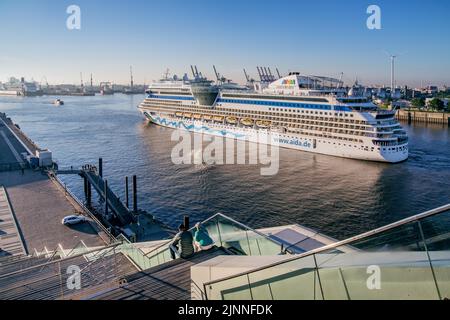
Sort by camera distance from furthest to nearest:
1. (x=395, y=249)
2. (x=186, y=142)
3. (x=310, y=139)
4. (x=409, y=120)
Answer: (x=409, y=120) < (x=186, y=142) < (x=310, y=139) < (x=395, y=249)

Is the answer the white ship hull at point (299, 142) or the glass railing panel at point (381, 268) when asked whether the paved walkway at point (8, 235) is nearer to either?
the glass railing panel at point (381, 268)

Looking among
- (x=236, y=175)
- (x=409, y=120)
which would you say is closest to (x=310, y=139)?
(x=236, y=175)

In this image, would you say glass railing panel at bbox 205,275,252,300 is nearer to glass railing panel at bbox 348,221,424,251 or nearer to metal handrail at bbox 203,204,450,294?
metal handrail at bbox 203,204,450,294

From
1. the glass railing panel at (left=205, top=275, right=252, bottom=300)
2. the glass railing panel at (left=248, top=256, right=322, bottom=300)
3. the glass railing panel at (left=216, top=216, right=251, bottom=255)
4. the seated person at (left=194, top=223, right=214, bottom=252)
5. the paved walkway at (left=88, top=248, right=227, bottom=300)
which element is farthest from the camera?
the seated person at (left=194, top=223, right=214, bottom=252)

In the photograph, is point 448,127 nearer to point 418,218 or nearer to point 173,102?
point 173,102

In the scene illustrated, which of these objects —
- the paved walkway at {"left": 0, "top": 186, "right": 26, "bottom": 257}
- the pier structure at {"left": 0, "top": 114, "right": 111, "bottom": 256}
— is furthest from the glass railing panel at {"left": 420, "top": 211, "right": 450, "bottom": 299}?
the paved walkway at {"left": 0, "top": 186, "right": 26, "bottom": 257}

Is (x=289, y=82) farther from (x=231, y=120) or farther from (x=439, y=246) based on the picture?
(x=439, y=246)

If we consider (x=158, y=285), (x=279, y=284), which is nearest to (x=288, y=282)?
(x=279, y=284)
